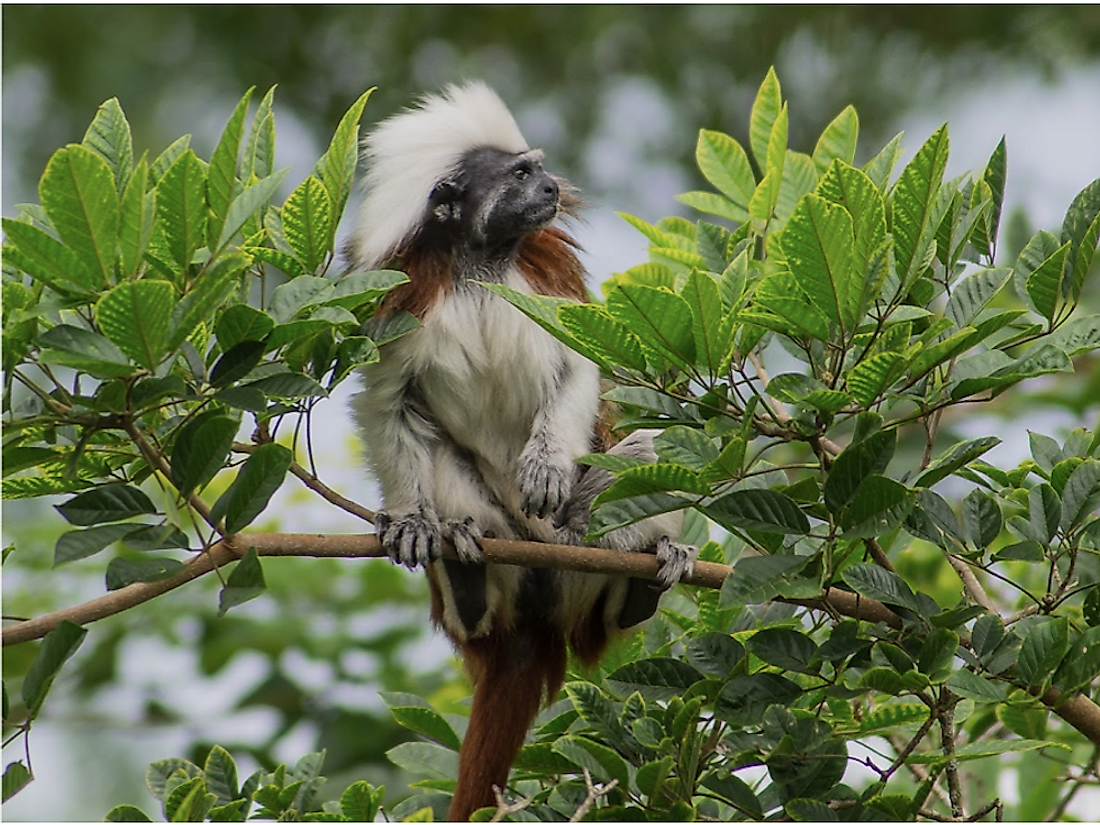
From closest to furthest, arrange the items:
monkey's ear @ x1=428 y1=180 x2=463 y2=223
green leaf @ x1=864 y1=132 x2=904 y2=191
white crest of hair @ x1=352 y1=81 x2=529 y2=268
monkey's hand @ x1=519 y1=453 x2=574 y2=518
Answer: green leaf @ x1=864 y1=132 x2=904 y2=191, monkey's hand @ x1=519 y1=453 x2=574 y2=518, white crest of hair @ x1=352 y1=81 x2=529 y2=268, monkey's ear @ x1=428 y1=180 x2=463 y2=223

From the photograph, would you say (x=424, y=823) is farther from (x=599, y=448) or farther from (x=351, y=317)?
(x=599, y=448)

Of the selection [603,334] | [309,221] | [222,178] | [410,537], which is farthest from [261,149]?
[410,537]

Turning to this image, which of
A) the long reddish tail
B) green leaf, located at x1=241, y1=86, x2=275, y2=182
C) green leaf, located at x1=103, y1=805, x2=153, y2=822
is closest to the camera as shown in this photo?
green leaf, located at x1=103, y1=805, x2=153, y2=822

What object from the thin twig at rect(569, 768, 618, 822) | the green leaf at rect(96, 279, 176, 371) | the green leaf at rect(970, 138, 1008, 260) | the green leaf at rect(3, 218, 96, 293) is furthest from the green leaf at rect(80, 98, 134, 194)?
the green leaf at rect(970, 138, 1008, 260)

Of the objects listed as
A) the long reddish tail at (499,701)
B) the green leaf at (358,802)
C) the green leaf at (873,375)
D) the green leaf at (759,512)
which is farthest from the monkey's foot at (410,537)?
the green leaf at (873,375)

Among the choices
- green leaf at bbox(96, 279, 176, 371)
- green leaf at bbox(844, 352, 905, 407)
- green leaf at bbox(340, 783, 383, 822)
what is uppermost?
green leaf at bbox(844, 352, 905, 407)

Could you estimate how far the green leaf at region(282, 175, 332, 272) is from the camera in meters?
2.16

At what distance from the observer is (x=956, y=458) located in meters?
2.02

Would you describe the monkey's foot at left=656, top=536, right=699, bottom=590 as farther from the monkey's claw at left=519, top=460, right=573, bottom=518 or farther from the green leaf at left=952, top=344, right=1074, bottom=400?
the green leaf at left=952, top=344, right=1074, bottom=400

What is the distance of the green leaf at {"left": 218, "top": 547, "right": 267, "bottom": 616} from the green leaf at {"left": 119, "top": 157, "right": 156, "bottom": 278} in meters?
0.42

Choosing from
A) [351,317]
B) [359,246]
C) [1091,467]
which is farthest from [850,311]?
[359,246]

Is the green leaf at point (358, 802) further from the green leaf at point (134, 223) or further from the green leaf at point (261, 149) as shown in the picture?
the green leaf at point (261, 149)

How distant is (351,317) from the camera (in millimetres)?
1991

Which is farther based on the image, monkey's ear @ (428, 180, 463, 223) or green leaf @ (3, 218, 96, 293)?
monkey's ear @ (428, 180, 463, 223)
